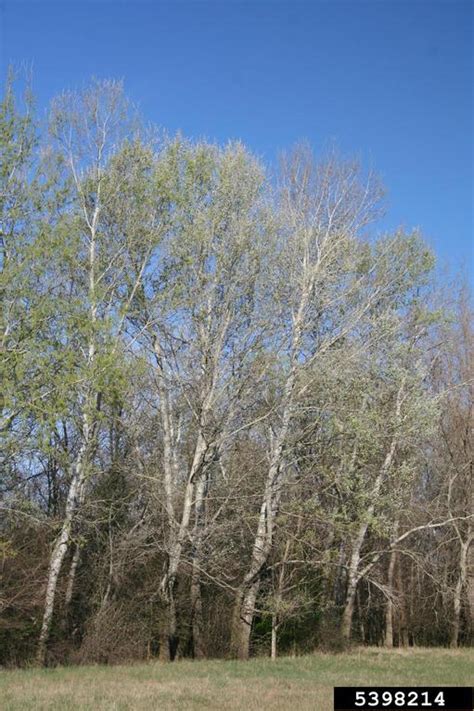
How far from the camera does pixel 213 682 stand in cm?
1162

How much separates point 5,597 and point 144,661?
3322 mm

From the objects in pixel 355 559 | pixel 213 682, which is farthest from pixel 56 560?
pixel 355 559

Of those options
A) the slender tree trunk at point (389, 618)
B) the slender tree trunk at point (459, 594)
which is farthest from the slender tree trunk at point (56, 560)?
the slender tree trunk at point (459, 594)

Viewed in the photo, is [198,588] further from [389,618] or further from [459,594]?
[459,594]

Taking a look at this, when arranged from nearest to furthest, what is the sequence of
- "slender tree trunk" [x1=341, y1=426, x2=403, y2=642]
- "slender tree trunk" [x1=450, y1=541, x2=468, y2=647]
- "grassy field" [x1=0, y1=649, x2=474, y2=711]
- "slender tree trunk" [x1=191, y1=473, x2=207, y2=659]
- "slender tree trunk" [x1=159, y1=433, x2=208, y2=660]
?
"grassy field" [x1=0, y1=649, x2=474, y2=711] → "slender tree trunk" [x1=159, y1=433, x2=208, y2=660] → "slender tree trunk" [x1=191, y1=473, x2=207, y2=659] → "slender tree trunk" [x1=341, y1=426, x2=403, y2=642] → "slender tree trunk" [x1=450, y1=541, x2=468, y2=647]

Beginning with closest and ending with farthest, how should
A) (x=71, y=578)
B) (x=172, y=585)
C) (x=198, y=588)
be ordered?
(x=71, y=578) → (x=172, y=585) → (x=198, y=588)

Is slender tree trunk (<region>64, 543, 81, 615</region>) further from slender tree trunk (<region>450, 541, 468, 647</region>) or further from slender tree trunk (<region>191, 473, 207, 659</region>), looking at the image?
slender tree trunk (<region>450, 541, 468, 647</region>)

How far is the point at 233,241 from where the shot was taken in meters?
18.4

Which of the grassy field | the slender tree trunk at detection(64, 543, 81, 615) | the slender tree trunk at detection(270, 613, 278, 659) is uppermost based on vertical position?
the slender tree trunk at detection(64, 543, 81, 615)

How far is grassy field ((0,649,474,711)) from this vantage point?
30.8 ft

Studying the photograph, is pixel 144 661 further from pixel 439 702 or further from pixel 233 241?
pixel 233 241

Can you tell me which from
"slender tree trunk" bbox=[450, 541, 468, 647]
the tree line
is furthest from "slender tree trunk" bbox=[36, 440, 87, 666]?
"slender tree trunk" bbox=[450, 541, 468, 647]

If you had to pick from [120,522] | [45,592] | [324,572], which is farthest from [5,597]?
[324,572]

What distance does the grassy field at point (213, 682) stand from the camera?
9.40 m
